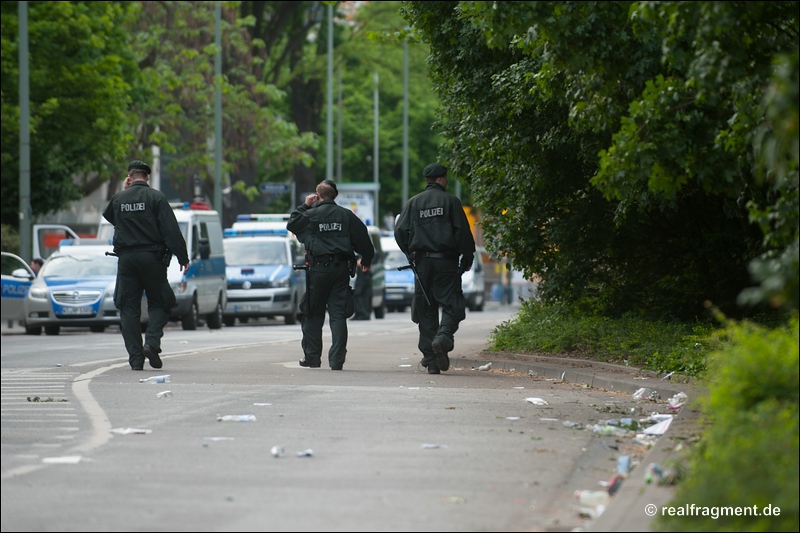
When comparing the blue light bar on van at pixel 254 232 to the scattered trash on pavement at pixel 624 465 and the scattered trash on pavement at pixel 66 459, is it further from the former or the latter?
the scattered trash on pavement at pixel 624 465

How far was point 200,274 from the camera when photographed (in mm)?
28859

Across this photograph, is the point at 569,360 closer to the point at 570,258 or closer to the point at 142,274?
the point at 570,258

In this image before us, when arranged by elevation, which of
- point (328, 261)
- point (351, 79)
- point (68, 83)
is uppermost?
point (351, 79)

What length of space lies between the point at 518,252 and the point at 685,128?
22.9 feet

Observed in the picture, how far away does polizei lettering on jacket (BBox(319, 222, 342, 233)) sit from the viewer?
1536 cm

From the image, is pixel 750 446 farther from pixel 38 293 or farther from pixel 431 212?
pixel 38 293

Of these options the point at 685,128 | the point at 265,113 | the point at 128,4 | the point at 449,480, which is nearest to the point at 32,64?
the point at 128,4

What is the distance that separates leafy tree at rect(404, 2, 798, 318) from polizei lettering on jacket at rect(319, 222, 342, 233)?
2.16m

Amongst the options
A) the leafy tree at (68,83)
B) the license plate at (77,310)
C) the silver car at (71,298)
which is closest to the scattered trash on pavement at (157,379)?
the silver car at (71,298)

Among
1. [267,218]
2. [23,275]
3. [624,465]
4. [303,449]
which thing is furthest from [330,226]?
[267,218]

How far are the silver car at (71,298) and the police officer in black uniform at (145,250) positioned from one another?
1078cm

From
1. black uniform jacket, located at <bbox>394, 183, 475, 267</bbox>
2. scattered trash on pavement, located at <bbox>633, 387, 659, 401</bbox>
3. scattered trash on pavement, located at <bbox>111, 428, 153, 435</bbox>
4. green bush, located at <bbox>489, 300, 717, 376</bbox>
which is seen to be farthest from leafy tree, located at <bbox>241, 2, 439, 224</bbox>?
scattered trash on pavement, located at <bbox>111, 428, 153, 435</bbox>

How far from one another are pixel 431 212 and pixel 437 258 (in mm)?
450

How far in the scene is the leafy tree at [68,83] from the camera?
36438 millimetres
